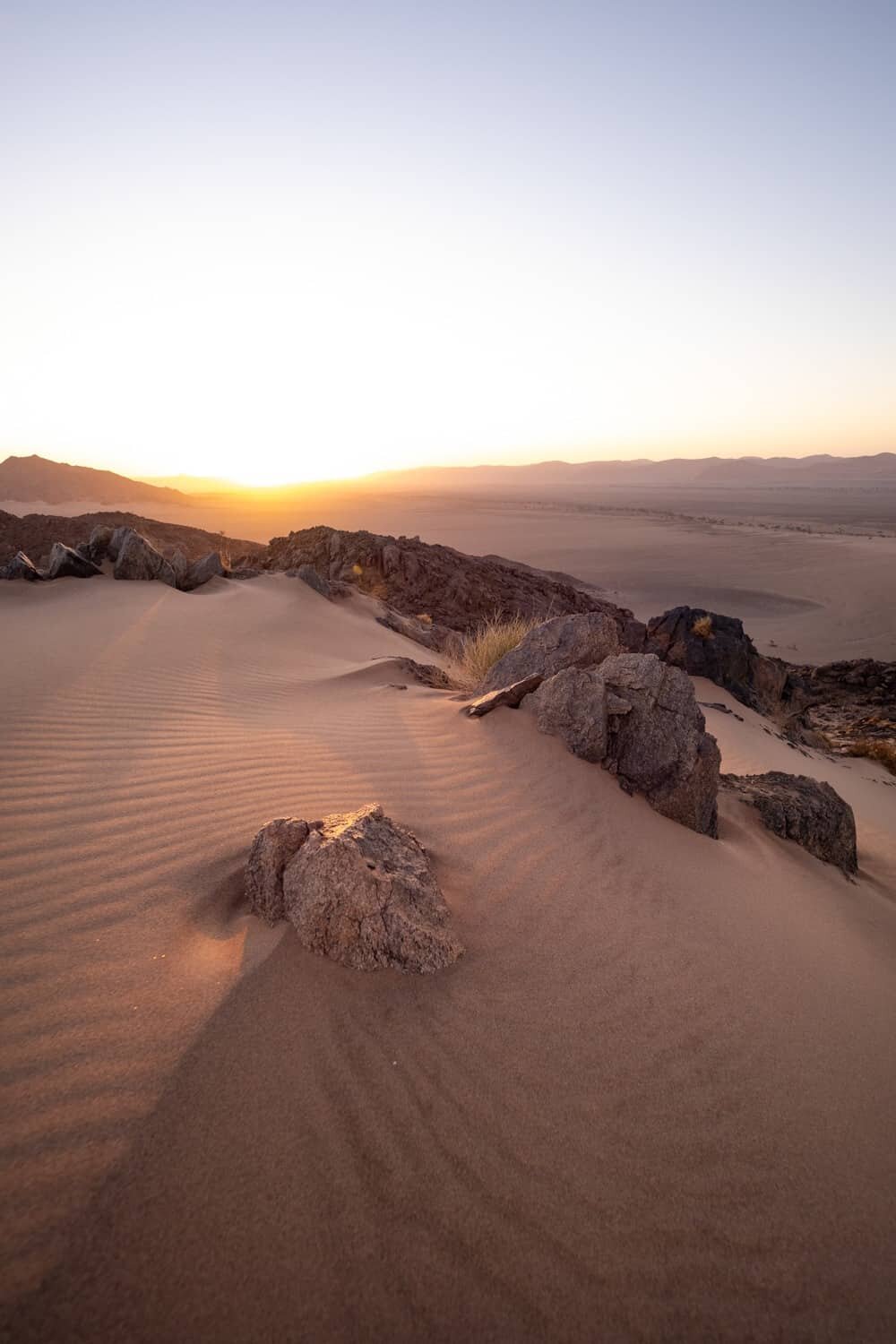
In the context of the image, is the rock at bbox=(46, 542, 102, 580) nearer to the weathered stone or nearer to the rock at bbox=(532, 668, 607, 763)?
the rock at bbox=(532, 668, 607, 763)

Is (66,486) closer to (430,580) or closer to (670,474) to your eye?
(430,580)

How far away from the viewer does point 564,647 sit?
5.28 metres

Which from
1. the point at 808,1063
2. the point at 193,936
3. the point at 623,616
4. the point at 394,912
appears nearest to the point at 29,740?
the point at 193,936

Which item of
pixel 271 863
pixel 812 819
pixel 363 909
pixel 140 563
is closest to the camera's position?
pixel 363 909

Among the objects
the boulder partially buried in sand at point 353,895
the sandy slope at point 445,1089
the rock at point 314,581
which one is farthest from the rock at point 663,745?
the rock at point 314,581

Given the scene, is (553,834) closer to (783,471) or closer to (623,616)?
(623,616)

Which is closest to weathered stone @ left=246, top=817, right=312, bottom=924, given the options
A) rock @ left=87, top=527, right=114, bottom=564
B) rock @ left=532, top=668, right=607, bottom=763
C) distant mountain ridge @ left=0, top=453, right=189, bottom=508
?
rock @ left=532, top=668, right=607, bottom=763

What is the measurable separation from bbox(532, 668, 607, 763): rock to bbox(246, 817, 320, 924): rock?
2.08 m

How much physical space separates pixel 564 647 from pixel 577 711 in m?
1.14

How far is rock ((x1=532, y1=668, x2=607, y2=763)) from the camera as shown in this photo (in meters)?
4.14

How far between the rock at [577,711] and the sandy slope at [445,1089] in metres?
0.47

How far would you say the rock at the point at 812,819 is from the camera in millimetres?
4508

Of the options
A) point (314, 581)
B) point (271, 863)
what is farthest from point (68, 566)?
point (271, 863)

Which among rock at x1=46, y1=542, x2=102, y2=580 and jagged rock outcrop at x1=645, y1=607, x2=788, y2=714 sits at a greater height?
rock at x1=46, y1=542, x2=102, y2=580
